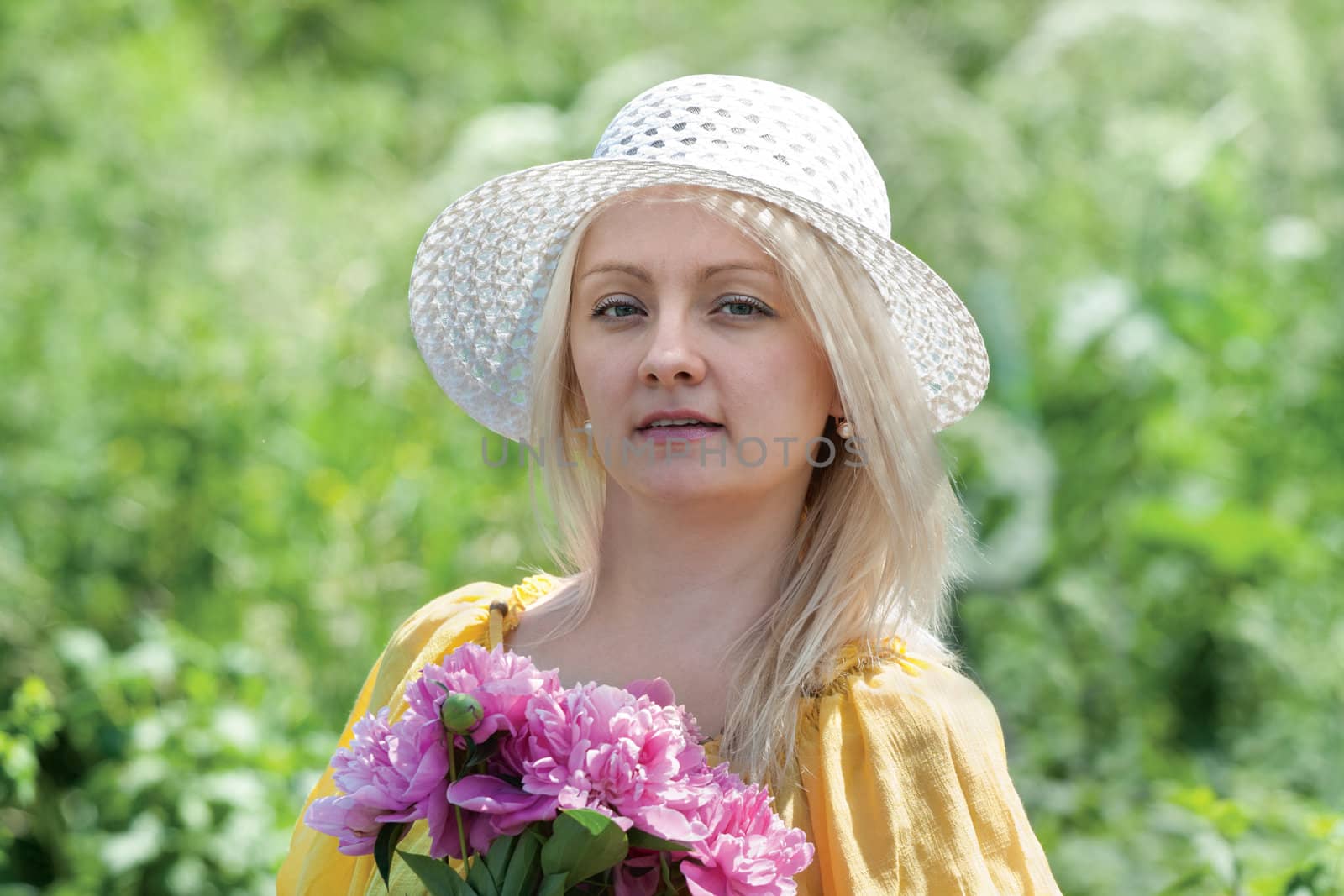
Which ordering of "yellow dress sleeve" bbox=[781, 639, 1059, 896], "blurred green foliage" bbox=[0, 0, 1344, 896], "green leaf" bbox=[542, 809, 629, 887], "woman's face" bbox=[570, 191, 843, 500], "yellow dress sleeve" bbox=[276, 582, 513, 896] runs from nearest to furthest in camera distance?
"green leaf" bbox=[542, 809, 629, 887]
"yellow dress sleeve" bbox=[781, 639, 1059, 896]
"woman's face" bbox=[570, 191, 843, 500]
"yellow dress sleeve" bbox=[276, 582, 513, 896]
"blurred green foliage" bbox=[0, 0, 1344, 896]

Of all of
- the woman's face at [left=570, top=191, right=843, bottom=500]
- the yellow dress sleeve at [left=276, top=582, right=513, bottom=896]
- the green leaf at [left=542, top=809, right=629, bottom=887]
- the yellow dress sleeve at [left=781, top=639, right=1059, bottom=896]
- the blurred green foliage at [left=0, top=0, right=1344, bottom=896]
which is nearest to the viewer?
the green leaf at [left=542, top=809, right=629, bottom=887]

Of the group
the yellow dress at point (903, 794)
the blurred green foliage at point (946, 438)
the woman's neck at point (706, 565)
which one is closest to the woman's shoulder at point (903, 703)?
the yellow dress at point (903, 794)

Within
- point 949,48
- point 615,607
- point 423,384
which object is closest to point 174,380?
point 423,384

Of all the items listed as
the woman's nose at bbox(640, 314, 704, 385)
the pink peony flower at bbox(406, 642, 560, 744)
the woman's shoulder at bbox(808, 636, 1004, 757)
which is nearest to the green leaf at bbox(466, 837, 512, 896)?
the pink peony flower at bbox(406, 642, 560, 744)

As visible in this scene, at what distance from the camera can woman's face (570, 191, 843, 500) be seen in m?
1.64

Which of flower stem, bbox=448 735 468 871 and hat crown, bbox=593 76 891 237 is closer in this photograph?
flower stem, bbox=448 735 468 871

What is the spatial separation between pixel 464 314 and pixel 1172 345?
3.02 metres

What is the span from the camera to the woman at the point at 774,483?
1.58 metres

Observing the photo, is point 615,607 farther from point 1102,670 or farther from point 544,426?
point 1102,670

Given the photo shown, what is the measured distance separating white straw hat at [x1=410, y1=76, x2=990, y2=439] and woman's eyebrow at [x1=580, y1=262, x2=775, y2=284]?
79mm

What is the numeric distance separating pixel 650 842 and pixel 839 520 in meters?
0.57

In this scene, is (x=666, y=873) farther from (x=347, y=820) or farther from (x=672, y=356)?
(x=672, y=356)

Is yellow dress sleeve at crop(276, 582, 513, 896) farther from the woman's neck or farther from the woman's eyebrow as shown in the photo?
the woman's eyebrow

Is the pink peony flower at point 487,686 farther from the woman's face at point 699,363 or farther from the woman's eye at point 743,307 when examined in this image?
the woman's eye at point 743,307
